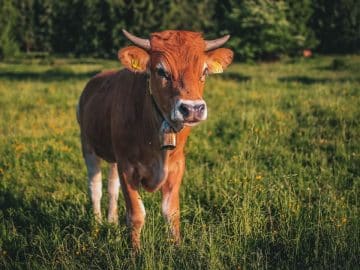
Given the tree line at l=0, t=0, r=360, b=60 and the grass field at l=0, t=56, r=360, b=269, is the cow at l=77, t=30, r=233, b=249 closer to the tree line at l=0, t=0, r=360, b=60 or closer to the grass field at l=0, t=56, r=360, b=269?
the grass field at l=0, t=56, r=360, b=269

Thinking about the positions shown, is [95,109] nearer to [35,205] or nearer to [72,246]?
[35,205]

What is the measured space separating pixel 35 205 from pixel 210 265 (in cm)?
272

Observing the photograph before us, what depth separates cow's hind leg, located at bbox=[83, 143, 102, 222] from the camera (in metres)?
5.20

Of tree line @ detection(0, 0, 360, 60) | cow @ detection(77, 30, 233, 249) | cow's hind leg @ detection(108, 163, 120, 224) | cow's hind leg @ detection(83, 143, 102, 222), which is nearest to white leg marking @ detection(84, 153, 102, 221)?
cow's hind leg @ detection(83, 143, 102, 222)

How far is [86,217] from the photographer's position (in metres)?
4.60

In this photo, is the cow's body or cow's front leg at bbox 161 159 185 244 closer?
the cow's body

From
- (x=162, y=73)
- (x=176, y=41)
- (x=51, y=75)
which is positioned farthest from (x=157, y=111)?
(x=51, y=75)

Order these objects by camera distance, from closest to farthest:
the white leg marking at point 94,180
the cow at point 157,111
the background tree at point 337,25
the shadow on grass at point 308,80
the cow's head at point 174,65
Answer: the cow's head at point 174,65 → the cow at point 157,111 → the white leg marking at point 94,180 → the shadow on grass at point 308,80 → the background tree at point 337,25

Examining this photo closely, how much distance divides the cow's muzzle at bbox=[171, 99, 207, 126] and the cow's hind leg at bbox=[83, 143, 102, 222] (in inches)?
82.4

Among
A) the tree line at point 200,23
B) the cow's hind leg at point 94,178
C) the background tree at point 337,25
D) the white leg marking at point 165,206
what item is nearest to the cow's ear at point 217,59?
the white leg marking at point 165,206

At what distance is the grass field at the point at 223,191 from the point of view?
355cm

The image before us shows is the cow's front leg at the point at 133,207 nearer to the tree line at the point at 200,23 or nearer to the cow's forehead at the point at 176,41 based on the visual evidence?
the cow's forehead at the point at 176,41

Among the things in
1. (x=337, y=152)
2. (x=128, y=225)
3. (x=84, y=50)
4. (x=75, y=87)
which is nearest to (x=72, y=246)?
(x=128, y=225)

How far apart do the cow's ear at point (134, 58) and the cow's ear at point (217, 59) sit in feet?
1.78
